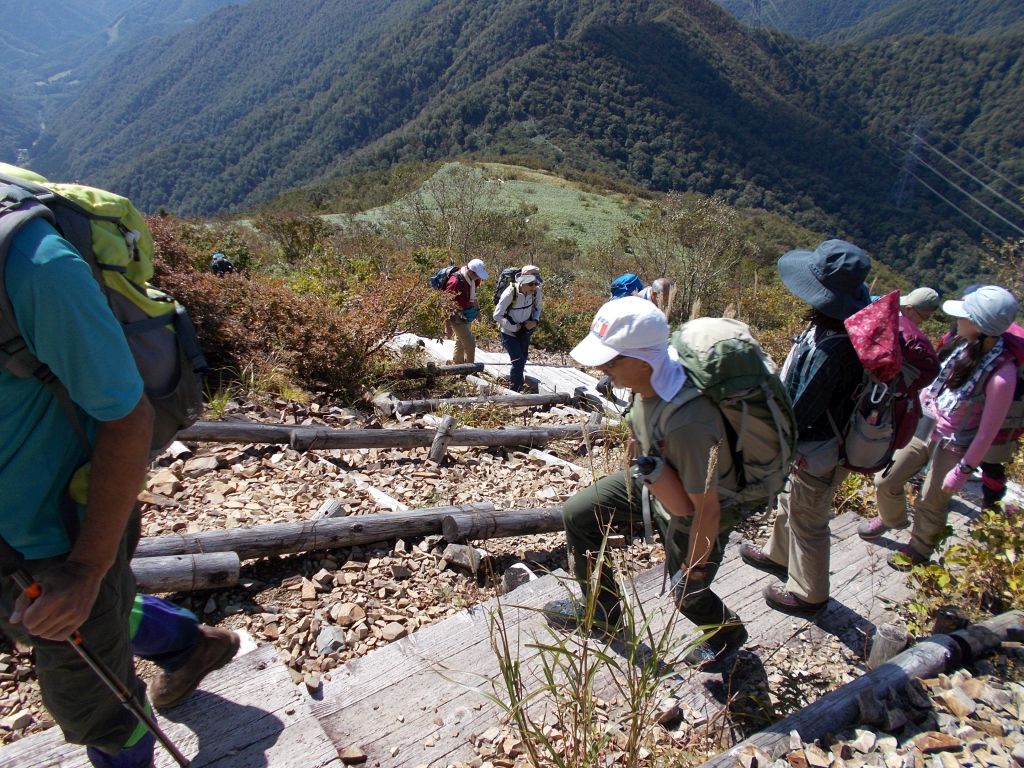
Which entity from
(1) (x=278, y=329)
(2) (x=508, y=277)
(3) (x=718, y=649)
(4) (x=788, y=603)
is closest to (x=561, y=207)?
(2) (x=508, y=277)

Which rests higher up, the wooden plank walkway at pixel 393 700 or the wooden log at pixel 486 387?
the wooden plank walkway at pixel 393 700

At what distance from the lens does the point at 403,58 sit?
158 m

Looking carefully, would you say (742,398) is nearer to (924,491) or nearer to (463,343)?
(924,491)

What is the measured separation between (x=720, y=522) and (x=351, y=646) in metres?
1.82

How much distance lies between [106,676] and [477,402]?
5.12m

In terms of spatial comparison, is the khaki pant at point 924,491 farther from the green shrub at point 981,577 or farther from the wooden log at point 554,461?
the wooden log at point 554,461

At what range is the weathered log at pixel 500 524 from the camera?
142 inches

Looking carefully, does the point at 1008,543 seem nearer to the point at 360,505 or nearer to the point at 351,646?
the point at 351,646

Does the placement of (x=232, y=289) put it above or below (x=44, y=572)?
below

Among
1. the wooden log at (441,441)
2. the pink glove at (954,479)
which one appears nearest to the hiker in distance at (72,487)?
the wooden log at (441,441)

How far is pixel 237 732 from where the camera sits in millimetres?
2135

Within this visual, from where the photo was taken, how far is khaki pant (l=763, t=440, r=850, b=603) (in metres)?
2.69

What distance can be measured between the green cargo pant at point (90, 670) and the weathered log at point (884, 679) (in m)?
1.80

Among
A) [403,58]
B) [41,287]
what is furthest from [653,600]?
[403,58]
